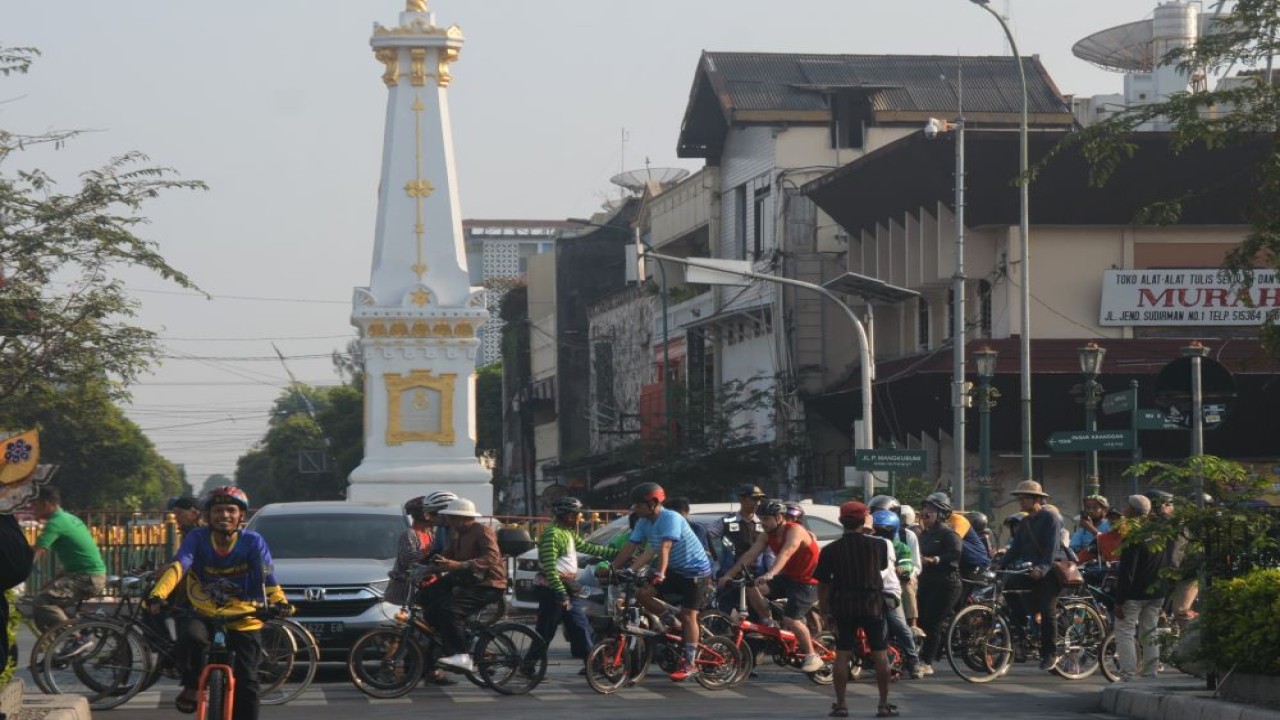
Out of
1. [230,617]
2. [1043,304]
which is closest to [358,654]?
[230,617]

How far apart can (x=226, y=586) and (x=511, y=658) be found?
5.66 m

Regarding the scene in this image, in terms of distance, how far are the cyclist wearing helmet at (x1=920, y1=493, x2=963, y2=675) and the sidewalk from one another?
2811 millimetres

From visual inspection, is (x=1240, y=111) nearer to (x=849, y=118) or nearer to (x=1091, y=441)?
(x=1091, y=441)

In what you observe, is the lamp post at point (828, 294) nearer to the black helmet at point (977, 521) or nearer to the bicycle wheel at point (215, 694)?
the black helmet at point (977, 521)

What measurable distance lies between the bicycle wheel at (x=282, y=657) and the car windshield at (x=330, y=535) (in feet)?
10.2

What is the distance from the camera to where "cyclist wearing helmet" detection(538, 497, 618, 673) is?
1922 centimetres

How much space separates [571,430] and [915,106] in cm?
2695

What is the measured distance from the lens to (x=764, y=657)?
24.1 metres

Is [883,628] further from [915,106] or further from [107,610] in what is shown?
[915,106]

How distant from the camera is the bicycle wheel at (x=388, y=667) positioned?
18.3m

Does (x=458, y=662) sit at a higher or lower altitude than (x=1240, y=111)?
lower

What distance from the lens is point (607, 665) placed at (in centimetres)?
1864

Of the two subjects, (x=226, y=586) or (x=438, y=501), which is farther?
(x=438, y=501)

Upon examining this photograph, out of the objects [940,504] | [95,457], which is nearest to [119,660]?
[940,504]
